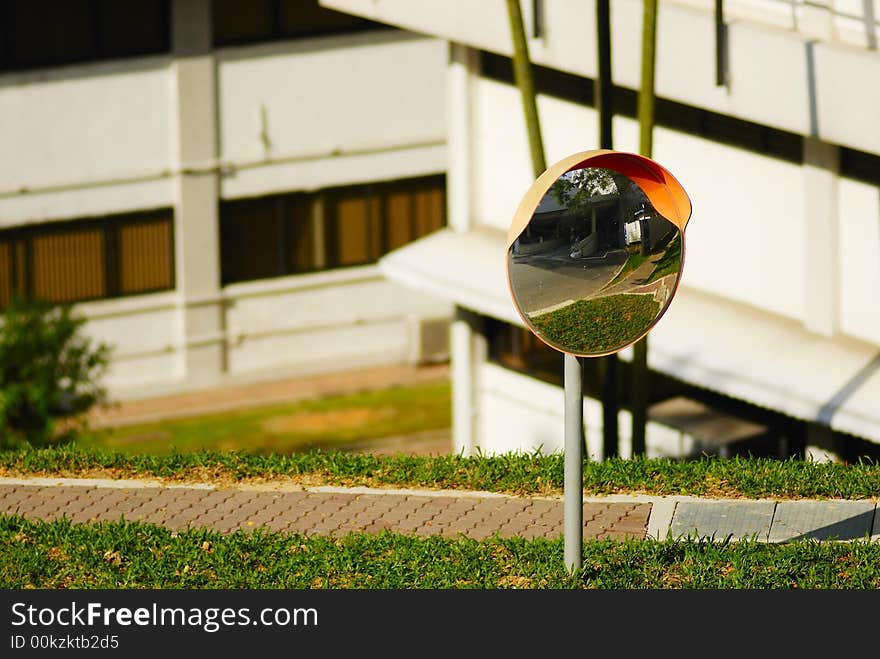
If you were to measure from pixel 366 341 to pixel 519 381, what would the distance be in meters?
9.25

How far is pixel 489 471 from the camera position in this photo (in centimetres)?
1195

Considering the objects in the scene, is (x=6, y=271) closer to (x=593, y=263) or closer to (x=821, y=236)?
(x=821, y=236)

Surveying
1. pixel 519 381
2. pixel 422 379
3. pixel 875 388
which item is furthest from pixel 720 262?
pixel 422 379

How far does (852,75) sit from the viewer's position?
1459cm

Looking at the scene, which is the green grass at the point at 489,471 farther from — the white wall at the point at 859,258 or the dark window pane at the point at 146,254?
the dark window pane at the point at 146,254

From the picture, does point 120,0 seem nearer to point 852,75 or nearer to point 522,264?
point 852,75

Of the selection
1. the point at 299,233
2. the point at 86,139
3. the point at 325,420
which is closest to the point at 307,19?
the point at 299,233

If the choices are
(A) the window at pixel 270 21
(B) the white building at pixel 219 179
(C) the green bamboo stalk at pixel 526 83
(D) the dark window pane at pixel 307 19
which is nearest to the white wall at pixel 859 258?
(C) the green bamboo stalk at pixel 526 83

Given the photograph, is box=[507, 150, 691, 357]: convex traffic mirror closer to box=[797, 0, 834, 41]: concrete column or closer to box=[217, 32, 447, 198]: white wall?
box=[797, 0, 834, 41]: concrete column

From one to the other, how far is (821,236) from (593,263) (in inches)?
324

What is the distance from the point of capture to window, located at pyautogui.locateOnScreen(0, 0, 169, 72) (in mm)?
26172

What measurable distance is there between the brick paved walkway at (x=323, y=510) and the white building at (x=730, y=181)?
130 inches

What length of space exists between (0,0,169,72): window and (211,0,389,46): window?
1.02 meters

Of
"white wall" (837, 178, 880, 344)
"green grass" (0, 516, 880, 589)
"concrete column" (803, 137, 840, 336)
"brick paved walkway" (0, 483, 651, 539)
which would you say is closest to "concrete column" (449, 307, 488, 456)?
"concrete column" (803, 137, 840, 336)
